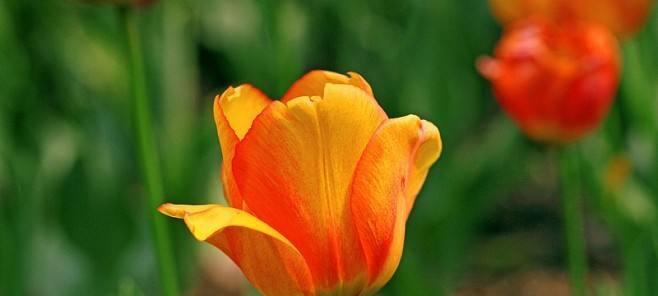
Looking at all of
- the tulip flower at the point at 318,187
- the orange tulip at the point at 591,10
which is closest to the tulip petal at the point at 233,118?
the tulip flower at the point at 318,187

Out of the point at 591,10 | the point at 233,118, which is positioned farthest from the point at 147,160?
the point at 591,10

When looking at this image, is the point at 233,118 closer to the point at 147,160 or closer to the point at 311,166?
the point at 311,166

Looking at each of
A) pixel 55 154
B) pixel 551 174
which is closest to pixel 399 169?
pixel 55 154

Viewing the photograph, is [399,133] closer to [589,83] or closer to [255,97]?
[255,97]

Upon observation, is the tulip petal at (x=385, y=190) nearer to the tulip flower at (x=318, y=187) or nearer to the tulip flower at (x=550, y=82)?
the tulip flower at (x=318, y=187)

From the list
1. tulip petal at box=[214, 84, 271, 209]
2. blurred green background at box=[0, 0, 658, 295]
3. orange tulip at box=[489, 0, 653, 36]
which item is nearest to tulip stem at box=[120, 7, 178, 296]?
tulip petal at box=[214, 84, 271, 209]
